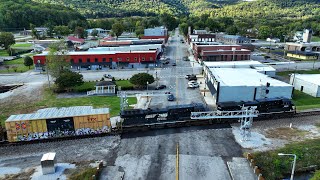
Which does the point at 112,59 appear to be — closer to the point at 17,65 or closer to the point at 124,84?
the point at 124,84

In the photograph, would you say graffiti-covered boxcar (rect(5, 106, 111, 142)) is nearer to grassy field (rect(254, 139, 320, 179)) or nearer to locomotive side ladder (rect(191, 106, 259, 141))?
locomotive side ladder (rect(191, 106, 259, 141))

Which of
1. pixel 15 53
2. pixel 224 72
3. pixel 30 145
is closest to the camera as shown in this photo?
pixel 30 145

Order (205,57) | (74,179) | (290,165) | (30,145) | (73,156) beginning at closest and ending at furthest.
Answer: (74,179), (290,165), (73,156), (30,145), (205,57)

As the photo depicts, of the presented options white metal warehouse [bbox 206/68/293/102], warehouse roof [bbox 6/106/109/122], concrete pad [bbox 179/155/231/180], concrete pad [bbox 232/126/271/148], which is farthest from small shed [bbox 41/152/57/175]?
white metal warehouse [bbox 206/68/293/102]

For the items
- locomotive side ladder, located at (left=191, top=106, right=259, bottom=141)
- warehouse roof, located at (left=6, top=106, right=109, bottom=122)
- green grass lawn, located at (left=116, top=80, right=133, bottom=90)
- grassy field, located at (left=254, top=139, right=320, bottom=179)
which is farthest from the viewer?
green grass lawn, located at (left=116, top=80, right=133, bottom=90)

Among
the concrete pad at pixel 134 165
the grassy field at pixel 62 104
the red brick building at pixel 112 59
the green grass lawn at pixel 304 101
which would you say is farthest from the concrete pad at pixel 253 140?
the red brick building at pixel 112 59

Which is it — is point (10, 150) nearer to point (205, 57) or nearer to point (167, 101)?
point (167, 101)

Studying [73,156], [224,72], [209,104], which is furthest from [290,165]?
[224,72]
